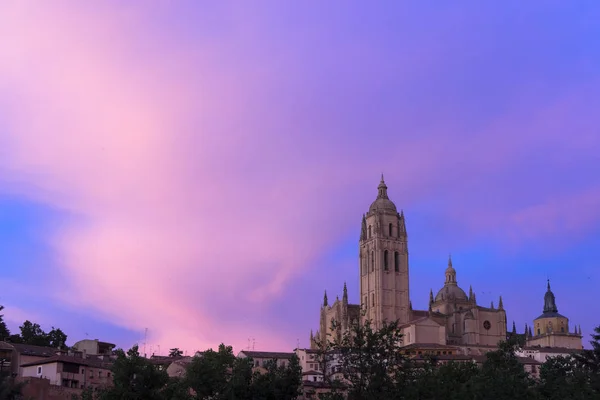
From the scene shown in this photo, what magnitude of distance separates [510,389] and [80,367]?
51072 mm

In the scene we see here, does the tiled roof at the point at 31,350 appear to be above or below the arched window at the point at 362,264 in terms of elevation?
below

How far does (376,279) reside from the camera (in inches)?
5487

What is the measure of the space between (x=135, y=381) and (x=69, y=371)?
23142 mm

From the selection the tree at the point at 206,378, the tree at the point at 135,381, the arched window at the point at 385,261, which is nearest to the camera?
the tree at the point at 135,381

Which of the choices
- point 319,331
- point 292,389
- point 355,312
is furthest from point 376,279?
point 292,389

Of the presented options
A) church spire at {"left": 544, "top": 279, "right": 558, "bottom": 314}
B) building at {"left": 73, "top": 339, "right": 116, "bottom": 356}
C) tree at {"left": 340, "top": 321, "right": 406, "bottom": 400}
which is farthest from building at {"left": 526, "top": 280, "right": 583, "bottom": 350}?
tree at {"left": 340, "top": 321, "right": 406, "bottom": 400}

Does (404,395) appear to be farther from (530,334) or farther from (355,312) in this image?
(530,334)

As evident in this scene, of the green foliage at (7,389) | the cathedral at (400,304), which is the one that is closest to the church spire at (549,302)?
the cathedral at (400,304)

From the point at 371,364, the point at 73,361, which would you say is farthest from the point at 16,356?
the point at 371,364

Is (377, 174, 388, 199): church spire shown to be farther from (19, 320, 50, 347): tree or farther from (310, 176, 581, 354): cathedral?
(19, 320, 50, 347): tree

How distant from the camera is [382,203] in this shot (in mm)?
146500

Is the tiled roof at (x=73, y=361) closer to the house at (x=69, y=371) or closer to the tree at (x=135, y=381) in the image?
the house at (x=69, y=371)

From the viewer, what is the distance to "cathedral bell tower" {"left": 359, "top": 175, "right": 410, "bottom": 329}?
138000 millimetres

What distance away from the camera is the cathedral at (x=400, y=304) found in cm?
12938
